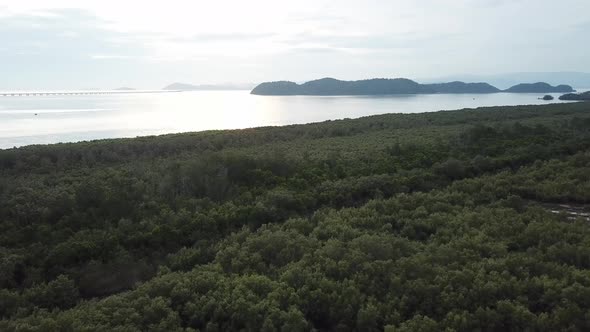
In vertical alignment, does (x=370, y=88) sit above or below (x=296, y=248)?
above

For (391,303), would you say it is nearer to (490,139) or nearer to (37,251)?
(37,251)

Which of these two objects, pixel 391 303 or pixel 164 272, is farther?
pixel 164 272

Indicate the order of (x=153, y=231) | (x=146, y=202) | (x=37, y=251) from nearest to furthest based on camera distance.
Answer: (x=37, y=251) < (x=153, y=231) < (x=146, y=202)

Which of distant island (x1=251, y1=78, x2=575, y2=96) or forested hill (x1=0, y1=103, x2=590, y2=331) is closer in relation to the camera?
forested hill (x1=0, y1=103, x2=590, y2=331)

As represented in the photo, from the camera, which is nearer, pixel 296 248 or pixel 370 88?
pixel 296 248

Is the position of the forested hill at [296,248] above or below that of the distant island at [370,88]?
below

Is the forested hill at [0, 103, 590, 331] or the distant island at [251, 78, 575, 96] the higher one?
the distant island at [251, 78, 575, 96]

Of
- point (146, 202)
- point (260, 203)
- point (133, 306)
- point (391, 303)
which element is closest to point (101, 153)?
point (146, 202)

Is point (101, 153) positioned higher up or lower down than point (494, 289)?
higher up
